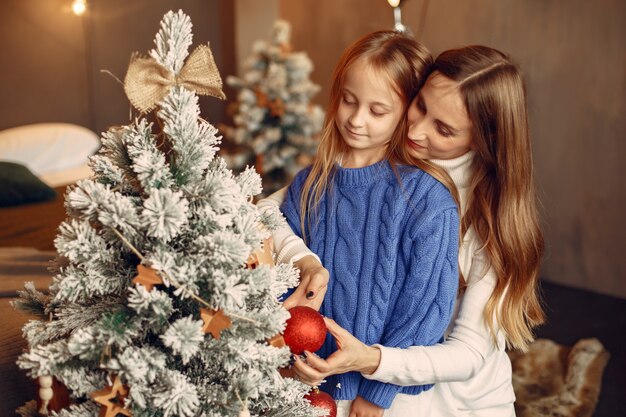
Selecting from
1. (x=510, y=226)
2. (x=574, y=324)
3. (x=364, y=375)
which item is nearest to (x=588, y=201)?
(x=574, y=324)

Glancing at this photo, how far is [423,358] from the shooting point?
4.24ft

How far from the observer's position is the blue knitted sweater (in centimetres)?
132

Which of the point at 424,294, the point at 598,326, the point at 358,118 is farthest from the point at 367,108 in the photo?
the point at 598,326

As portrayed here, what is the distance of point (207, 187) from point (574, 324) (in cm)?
298

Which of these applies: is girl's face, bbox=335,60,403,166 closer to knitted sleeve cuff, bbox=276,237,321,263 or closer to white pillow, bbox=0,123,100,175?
knitted sleeve cuff, bbox=276,237,321,263

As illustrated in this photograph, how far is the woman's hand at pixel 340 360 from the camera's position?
1.13 metres

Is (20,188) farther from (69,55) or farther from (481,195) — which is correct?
(481,195)

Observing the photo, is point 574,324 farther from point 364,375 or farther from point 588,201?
point 364,375

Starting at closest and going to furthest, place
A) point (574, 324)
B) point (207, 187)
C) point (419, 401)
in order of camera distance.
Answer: point (207, 187)
point (419, 401)
point (574, 324)

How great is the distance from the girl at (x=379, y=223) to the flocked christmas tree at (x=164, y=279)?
1.19 ft

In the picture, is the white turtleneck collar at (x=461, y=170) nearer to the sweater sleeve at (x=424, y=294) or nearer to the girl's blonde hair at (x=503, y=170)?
the girl's blonde hair at (x=503, y=170)


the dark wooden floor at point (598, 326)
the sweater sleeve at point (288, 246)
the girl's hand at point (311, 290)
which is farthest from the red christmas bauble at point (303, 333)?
the dark wooden floor at point (598, 326)

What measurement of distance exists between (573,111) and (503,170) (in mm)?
2706

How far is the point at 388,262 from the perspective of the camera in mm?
1344
